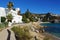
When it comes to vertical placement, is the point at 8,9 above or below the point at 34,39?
above

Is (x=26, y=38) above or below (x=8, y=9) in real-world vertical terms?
below

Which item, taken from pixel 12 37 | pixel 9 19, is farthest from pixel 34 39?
pixel 9 19

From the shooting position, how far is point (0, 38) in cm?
1909

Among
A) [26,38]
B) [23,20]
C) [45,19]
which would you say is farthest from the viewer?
[45,19]

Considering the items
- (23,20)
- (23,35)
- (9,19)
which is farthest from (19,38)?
(23,20)

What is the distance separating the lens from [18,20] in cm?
6725

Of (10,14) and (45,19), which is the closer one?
(10,14)

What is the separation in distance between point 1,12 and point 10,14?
11.2 feet

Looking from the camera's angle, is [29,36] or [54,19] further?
[54,19]

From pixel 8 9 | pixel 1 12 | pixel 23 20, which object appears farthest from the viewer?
pixel 23 20

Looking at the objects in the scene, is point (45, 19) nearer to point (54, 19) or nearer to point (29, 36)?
point (54, 19)

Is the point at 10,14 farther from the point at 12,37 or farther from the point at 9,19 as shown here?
the point at 12,37

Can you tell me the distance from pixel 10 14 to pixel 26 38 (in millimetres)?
41972

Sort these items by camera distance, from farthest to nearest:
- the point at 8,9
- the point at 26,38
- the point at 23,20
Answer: the point at 23,20, the point at 8,9, the point at 26,38
